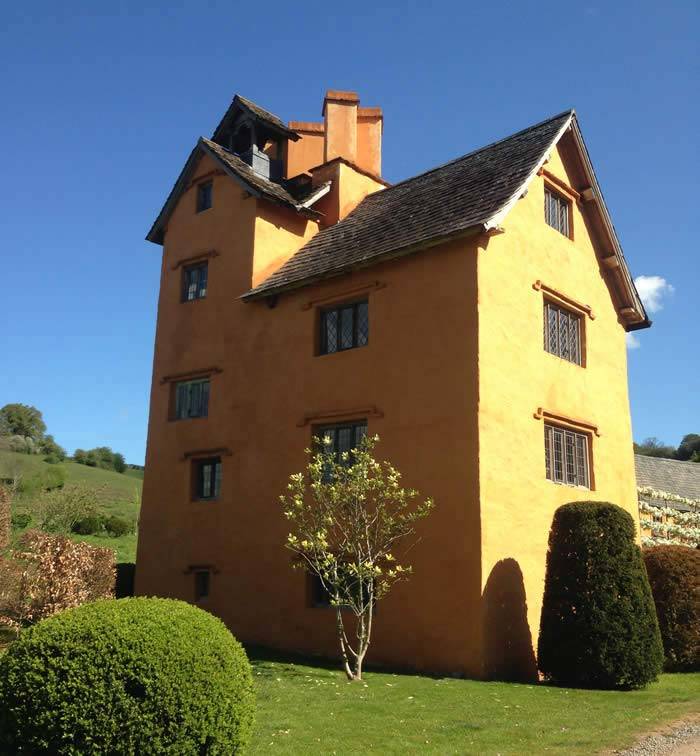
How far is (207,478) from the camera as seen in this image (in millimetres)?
19641

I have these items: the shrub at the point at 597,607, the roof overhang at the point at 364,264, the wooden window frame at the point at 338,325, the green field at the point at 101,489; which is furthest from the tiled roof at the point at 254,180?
the green field at the point at 101,489

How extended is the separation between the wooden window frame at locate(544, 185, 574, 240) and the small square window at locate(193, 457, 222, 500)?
32.1 ft

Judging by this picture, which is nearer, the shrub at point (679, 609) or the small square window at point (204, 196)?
the shrub at point (679, 609)

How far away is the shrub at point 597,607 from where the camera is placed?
42.1 feet

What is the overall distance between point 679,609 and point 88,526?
109ft

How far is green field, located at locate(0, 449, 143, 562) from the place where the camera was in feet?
130

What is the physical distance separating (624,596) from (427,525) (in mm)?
3584

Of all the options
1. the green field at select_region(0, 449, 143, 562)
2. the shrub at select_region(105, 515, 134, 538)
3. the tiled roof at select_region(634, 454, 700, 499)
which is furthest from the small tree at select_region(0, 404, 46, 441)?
the tiled roof at select_region(634, 454, 700, 499)

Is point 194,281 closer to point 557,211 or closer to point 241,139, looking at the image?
point 241,139

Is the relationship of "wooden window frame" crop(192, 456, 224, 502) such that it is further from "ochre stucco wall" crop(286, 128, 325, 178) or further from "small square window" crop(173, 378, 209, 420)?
"ochre stucco wall" crop(286, 128, 325, 178)

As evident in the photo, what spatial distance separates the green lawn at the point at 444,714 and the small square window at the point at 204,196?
13.2 meters

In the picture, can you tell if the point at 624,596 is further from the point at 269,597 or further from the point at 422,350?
the point at 269,597

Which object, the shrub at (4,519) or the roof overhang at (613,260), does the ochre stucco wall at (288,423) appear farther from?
the roof overhang at (613,260)

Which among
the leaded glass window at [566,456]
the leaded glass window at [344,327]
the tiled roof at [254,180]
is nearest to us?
the leaded glass window at [566,456]
